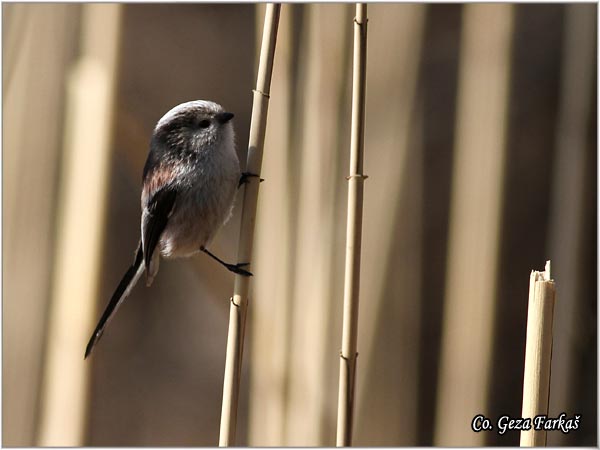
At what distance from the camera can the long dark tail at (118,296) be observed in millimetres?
1617

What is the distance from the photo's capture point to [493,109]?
1.83 metres

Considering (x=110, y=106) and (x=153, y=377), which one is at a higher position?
(x=110, y=106)

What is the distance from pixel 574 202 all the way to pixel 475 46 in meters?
0.54

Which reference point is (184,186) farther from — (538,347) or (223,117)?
(538,347)

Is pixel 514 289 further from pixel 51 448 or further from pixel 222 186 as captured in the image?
pixel 51 448

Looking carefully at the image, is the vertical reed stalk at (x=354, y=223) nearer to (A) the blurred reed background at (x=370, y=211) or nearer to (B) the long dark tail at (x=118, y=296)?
(A) the blurred reed background at (x=370, y=211)

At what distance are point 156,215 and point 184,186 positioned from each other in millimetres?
122

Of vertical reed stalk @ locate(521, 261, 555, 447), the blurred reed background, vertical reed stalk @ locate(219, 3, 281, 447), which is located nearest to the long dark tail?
the blurred reed background

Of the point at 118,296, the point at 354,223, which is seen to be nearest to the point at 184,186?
the point at 118,296

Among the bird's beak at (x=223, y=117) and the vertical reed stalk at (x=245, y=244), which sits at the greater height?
the bird's beak at (x=223, y=117)

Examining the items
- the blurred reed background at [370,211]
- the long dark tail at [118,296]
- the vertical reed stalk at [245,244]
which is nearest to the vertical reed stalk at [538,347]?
the vertical reed stalk at [245,244]

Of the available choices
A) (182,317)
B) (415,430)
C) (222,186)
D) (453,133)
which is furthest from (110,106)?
(415,430)

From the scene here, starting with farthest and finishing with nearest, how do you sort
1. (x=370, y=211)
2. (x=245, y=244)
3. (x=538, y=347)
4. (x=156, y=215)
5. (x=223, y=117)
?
(x=370, y=211) → (x=156, y=215) → (x=223, y=117) → (x=245, y=244) → (x=538, y=347)

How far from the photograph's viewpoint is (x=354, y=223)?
1120mm
